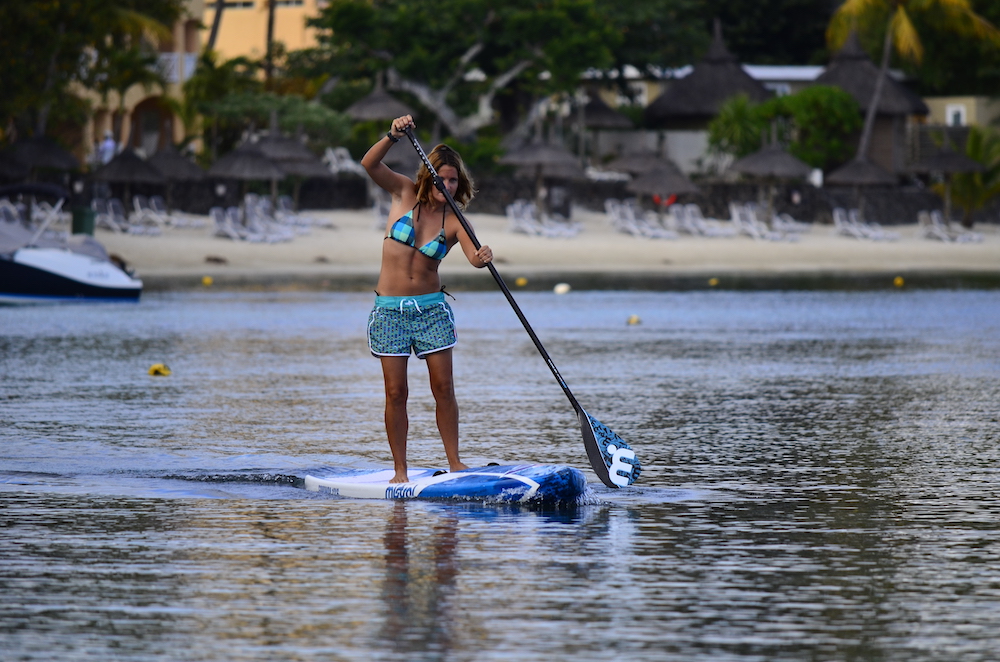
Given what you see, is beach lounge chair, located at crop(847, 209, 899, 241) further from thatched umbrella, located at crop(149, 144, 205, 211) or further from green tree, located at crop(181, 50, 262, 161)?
green tree, located at crop(181, 50, 262, 161)

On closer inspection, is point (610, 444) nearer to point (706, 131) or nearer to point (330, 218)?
point (330, 218)

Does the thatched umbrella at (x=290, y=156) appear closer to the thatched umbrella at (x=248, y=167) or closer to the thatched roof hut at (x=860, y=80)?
the thatched umbrella at (x=248, y=167)

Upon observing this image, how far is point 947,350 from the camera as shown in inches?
777

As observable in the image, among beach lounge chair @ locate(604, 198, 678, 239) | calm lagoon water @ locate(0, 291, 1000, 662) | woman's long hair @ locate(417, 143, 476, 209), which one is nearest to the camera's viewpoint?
calm lagoon water @ locate(0, 291, 1000, 662)

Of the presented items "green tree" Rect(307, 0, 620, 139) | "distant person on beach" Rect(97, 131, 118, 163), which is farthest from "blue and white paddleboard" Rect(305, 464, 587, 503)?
"distant person on beach" Rect(97, 131, 118, 163)

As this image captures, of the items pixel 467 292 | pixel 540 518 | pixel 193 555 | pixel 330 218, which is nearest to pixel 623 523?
pixel 540 518

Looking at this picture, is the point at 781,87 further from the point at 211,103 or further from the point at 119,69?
the point at 119,69

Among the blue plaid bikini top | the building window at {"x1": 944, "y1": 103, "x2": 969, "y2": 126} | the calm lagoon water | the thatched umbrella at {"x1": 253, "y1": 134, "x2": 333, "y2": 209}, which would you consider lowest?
the calm lagoon water

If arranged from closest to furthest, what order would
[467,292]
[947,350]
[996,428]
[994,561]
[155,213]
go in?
[994,561]
[996,428]
[947,350]
[467,292]
[155,213]

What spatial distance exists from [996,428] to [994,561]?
5118mm

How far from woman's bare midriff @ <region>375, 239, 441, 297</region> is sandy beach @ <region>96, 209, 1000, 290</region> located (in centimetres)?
2709

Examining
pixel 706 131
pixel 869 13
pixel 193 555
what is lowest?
pixel 193 555

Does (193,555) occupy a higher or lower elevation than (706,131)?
lower

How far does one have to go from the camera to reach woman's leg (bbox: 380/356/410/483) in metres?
9.13
